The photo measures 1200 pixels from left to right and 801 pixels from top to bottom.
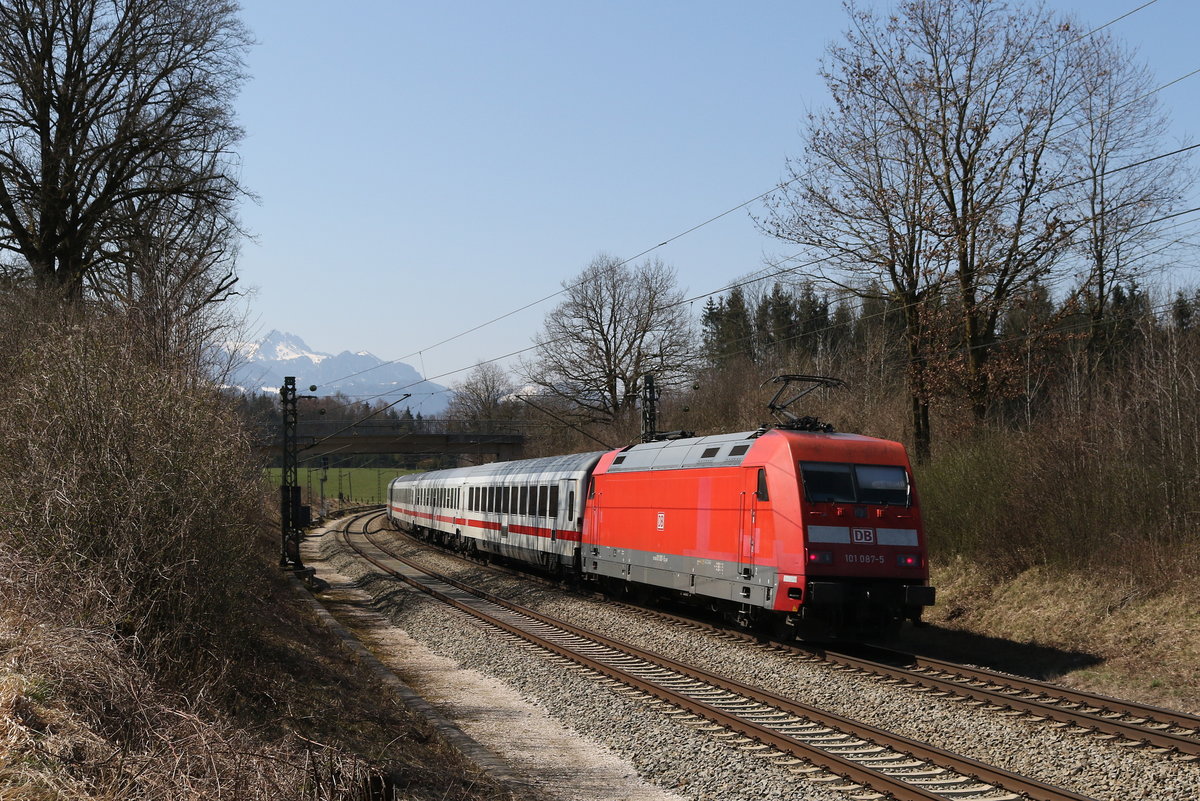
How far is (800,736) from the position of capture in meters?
9.73

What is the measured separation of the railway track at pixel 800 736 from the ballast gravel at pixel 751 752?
220 mm

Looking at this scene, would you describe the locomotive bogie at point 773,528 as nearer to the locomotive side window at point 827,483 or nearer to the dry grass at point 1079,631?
the locomotive side window at point 827,483

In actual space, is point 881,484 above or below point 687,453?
below

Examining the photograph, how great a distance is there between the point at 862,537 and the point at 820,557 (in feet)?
2.59

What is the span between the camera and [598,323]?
53781 millimetres

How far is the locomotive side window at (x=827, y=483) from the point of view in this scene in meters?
13.9

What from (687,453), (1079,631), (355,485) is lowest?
(1079,631)

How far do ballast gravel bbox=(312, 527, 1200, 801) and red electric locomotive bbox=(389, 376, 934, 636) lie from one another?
0.91 metres

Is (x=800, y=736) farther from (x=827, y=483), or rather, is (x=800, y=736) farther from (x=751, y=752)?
(x=827, y=483)

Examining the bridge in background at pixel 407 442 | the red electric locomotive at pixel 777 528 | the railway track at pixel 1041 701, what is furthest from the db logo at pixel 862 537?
the bridge in background at pixel 407 442

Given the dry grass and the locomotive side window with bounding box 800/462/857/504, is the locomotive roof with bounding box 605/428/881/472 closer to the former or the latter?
the locomotive side window with bounding box 800/462/857/504

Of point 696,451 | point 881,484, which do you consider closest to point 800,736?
point 881,484

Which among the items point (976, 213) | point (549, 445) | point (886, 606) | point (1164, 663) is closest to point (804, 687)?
point (886, 606)

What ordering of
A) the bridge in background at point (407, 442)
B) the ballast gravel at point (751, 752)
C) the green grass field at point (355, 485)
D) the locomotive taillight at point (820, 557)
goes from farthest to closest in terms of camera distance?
the green grass field at point (355, 485), the bridge in background at point (407, 442), the locomotive taillight at point (820, 557), the ballast gravel at point (751, 752)
